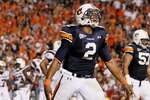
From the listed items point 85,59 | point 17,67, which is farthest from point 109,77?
point 85,59

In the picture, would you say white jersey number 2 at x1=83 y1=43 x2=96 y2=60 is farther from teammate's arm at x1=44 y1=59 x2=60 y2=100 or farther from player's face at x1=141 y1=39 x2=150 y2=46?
player's face at x1=141 y1=39 x2=150 y2=46

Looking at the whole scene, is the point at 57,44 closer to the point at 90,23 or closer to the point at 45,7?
the point at 90,23

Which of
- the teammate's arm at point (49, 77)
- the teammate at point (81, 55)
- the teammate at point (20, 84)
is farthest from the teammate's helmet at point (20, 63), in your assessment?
the teammate's arm at point (49, 77)

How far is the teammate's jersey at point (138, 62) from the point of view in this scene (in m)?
9.81

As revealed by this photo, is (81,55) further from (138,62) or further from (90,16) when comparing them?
(138,62)

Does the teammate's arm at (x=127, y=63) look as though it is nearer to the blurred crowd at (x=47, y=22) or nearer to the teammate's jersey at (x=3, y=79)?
the teammate's jersey at (x=3, y=79)

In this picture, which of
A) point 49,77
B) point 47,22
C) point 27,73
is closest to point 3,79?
point 27,73

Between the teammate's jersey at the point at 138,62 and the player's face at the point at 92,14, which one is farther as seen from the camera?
the teammate's jersey at the point at 138,62

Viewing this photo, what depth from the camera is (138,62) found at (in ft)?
32.4

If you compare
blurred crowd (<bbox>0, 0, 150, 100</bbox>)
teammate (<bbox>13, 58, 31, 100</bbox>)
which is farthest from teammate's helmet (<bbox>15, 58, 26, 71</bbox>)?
Result: blurred crowd (<bbox>0, 0, 150, 100</bbox>)

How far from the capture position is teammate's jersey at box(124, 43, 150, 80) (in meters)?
9.81

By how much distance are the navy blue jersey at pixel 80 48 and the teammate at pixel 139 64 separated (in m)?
2.44

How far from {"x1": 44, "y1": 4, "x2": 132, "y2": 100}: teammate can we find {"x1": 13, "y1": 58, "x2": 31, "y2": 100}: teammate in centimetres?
424

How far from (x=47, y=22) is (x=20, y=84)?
7500 millimetres
